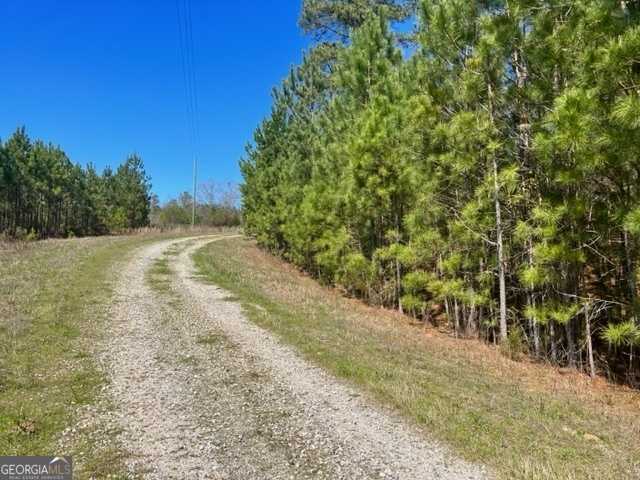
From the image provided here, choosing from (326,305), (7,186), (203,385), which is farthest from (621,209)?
Result: (7,186)

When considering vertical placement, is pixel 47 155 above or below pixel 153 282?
above

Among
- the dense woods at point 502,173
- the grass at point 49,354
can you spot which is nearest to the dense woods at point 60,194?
the grass at point 49,354

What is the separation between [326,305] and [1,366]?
25.7 feet

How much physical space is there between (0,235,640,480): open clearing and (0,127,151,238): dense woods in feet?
79.6

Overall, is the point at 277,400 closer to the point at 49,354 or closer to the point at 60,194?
the point at 49,354

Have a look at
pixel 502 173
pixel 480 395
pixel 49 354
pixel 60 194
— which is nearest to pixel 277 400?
pixel 480 395

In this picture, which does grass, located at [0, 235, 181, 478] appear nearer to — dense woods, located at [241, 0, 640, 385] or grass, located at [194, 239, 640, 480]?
grass, located at [194, 239, 640, 480]

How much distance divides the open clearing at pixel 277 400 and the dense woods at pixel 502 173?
1.51 meters

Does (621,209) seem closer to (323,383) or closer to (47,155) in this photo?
(323,383)

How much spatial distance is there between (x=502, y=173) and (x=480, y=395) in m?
4.27

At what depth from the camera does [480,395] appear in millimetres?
5496

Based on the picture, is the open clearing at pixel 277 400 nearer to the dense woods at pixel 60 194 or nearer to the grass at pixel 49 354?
the grass at pixel 49 354

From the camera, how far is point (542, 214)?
22.9 ft

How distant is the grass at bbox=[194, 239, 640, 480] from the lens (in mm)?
3887
